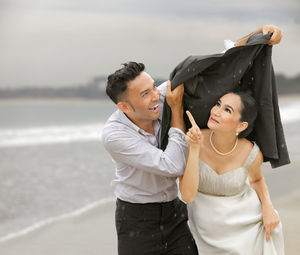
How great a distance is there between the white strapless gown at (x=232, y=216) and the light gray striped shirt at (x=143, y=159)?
0.19 metres

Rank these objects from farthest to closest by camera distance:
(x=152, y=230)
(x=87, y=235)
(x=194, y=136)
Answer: (x=87, y=235), (x=152, y=230), (x=194, y=136)

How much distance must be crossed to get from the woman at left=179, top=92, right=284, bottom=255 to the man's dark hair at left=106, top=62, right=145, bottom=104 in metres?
0.43

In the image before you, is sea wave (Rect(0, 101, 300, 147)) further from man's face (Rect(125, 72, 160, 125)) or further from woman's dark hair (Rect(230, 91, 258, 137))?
woman's dark hair (Rect(230, 91, 258, 137))

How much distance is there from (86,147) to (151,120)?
32.1ft

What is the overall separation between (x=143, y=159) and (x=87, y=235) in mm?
2617

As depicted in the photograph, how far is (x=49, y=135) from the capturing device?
15906 millimetres

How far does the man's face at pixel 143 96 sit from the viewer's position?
2.47m

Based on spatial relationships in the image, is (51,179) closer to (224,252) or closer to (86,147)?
(86,147)

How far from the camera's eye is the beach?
176 inches

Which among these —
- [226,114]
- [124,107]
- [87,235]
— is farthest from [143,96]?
[87,235]

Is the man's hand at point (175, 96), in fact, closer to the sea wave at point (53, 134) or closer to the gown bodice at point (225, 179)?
the gown bodice at point (225, 179)

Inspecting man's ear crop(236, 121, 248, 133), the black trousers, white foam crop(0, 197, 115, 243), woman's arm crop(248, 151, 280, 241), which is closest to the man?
the black trousers

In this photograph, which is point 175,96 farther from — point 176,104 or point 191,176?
point 191,176

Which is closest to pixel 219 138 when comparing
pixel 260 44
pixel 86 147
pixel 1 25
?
pixel 260 44
